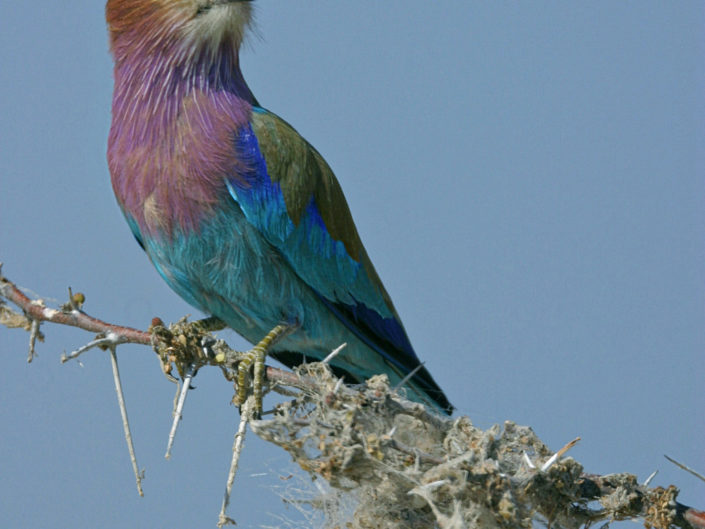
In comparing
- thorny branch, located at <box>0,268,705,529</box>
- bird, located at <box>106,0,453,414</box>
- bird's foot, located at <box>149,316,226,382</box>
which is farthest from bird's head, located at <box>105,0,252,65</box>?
thorny branch, located at <box>0,268,705,529</box>

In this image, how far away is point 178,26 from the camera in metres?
3.58

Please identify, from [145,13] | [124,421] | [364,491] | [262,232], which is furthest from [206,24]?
[364,491]

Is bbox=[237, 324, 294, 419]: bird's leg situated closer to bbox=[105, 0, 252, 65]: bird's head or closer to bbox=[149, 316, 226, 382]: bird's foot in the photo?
bbox=[149, 316, 226, 382]: bird's foot

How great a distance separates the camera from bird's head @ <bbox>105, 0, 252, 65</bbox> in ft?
11.8

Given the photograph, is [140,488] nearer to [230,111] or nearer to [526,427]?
[526,427]

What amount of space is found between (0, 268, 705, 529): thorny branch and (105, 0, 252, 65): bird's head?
1.19 meters

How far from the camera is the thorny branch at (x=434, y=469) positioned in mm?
2426

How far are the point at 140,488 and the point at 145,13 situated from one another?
1786mm

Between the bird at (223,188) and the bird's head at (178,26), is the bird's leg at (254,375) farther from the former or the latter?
the bird's head at (178,26)

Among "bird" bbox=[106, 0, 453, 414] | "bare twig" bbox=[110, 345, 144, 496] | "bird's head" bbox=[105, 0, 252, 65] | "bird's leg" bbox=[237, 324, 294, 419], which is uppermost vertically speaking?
"bird's head" bbox=[105, 0, 252, 65]

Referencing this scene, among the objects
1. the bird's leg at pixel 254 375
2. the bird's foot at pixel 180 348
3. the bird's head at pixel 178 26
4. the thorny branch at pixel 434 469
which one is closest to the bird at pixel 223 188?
the bird's head at pixel 178 26

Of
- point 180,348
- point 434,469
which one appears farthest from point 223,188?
point 434,469

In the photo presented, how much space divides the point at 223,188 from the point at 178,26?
2.07 feet

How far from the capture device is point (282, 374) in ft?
10.5
